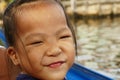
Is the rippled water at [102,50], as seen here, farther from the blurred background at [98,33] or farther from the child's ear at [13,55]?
the child's ear at [13,55]

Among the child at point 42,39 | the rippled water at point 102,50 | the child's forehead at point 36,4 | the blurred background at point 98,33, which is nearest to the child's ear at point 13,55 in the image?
the child at point 42,39

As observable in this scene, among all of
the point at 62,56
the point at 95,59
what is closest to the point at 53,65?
the point at 62,56

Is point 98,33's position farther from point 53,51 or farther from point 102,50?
point 53,51

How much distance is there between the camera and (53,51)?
98cm

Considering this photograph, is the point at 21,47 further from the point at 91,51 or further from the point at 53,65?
the point at 91,51

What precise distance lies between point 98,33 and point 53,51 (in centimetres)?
902

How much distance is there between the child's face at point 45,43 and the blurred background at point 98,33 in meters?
1.63

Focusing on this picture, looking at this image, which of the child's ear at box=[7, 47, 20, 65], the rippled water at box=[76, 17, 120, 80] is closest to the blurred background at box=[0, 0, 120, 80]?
the rippled water at box=[76, 17, 120, 80]

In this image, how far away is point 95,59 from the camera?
19.8 ft

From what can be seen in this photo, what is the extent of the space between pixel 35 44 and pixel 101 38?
8002 millimetres

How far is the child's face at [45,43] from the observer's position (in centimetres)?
99

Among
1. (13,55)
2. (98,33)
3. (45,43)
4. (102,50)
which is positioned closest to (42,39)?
(45,43)

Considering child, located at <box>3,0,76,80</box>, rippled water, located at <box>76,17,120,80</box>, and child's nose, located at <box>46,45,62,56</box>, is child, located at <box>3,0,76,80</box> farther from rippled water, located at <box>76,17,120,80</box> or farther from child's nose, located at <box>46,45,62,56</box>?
rippled water, located at <box>76,17,120,80</box>

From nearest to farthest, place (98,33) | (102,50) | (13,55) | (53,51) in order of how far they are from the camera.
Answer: (53,51) → (13,55) → (102,50) → (98,33)
